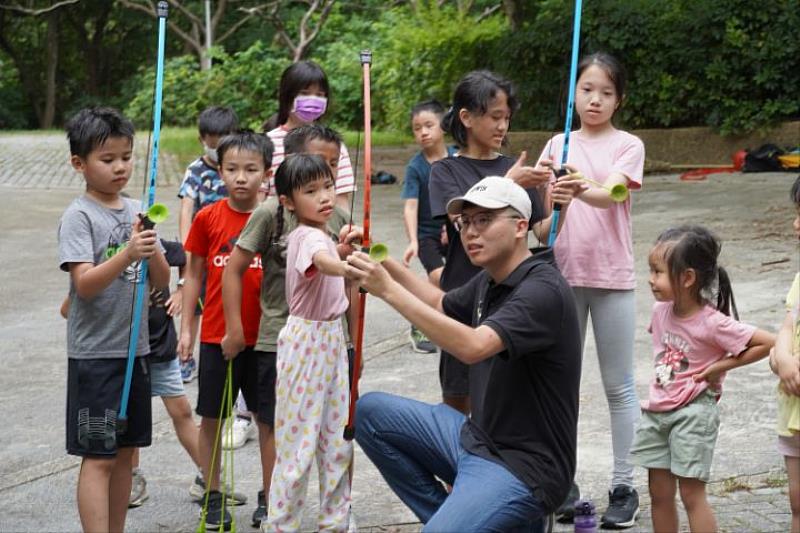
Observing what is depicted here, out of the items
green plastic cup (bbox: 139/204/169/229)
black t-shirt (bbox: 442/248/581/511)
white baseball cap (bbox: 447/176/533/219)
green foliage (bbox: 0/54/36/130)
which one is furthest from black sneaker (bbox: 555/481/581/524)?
green foliage (bbox: 0/54/36/130)

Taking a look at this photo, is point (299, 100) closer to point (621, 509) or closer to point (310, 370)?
point (310, 370)

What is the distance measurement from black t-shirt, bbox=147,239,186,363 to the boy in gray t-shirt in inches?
30.9

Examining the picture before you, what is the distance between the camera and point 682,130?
15508 millimetres

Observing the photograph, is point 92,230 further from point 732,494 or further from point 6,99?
point 6,99

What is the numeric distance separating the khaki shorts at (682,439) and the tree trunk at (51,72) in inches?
1559

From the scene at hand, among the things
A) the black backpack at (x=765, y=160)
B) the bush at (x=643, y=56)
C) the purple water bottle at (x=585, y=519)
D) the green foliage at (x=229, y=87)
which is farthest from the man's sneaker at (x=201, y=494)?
the green foliage at (x=229, y=87)

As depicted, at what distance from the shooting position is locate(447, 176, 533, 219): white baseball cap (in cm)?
359

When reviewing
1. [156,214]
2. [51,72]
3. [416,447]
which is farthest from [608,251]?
[51,72]

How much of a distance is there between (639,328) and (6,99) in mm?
38820

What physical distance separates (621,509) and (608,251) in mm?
994

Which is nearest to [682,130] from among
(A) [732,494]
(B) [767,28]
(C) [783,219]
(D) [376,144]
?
(B) [767,28]

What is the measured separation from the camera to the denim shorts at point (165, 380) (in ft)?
16.0

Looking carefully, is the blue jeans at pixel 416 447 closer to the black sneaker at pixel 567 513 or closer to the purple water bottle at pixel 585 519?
the purple water bottle at pixel 585 519

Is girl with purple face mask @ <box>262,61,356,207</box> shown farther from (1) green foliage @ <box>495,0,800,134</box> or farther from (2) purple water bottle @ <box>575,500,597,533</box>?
(1) green foliage @ <box>495,0,800,134</box>
